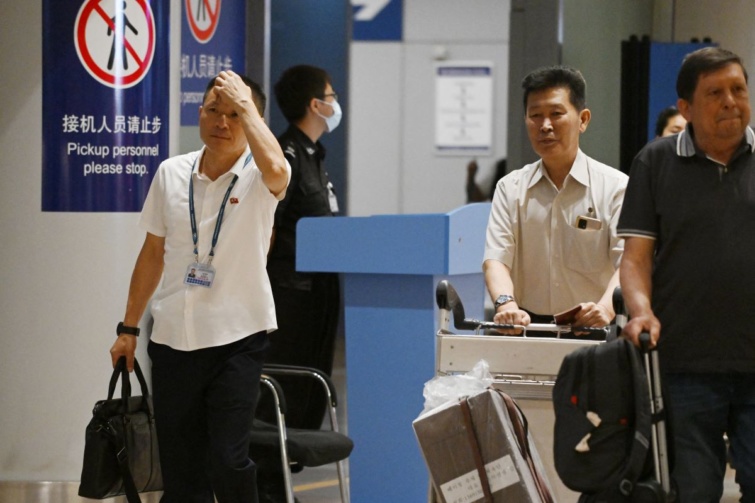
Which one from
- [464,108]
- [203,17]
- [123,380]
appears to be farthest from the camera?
[464,108]

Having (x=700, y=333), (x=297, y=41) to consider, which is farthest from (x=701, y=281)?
(x=297, y=41)

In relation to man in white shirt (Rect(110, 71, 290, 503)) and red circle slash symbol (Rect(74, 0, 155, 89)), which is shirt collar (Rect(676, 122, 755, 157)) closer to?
man in white shirt (Rect(110, 71, 290, 503))

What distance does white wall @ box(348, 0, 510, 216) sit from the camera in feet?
42.9

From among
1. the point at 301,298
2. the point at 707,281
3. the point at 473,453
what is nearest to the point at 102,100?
the point at 301,298

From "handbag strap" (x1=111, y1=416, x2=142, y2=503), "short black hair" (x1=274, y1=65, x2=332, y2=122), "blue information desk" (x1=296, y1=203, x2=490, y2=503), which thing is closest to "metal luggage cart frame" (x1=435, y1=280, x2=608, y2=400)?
"blue information desk" (x1=296, y1=203, x2=490, y2=503)

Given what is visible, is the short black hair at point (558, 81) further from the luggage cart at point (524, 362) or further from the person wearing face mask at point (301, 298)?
the person wearing face mask at point (301, 298)

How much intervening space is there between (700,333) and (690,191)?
1.37 ft

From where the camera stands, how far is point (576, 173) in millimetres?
4410

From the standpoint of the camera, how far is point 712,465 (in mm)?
3738

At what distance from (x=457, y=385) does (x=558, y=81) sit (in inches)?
45.6

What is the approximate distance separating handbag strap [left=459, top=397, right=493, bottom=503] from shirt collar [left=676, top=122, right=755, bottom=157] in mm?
983

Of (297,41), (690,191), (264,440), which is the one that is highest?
(297,41)

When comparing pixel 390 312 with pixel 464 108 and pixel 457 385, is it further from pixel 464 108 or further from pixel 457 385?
pixel 464 108

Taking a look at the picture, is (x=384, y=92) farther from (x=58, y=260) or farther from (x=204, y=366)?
(x=204, y=366)
